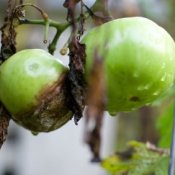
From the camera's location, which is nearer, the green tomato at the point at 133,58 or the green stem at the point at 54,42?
the green tomato at the point at 133,58

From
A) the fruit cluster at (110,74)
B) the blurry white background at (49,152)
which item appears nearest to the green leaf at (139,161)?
the fruit cluster at (110,74)

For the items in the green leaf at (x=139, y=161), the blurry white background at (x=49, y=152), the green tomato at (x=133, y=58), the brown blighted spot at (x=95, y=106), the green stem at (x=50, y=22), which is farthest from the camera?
the blurry white background at (x=49, y=152)

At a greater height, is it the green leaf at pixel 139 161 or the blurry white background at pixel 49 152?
the green leaf at pixel 139 161

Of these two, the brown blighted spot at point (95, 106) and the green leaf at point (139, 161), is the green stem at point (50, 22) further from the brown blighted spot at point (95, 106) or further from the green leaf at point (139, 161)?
the green leaf at point (139, 161)

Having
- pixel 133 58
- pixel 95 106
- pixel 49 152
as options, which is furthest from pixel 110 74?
pixel 49 152

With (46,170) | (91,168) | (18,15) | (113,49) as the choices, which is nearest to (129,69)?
(113,49)

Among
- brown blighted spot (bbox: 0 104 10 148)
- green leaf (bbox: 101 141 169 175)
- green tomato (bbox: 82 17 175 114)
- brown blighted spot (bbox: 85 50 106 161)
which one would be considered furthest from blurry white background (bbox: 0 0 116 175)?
brown blighted spot (bbox: 85 50 106 161)

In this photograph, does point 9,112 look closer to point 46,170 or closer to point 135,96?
point 135,96

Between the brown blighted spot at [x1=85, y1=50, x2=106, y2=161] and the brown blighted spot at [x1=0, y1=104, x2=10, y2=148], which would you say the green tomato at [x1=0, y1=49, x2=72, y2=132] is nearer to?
the brown blighted spot at [x1=0, y1=104, x2=10, y2=148]
